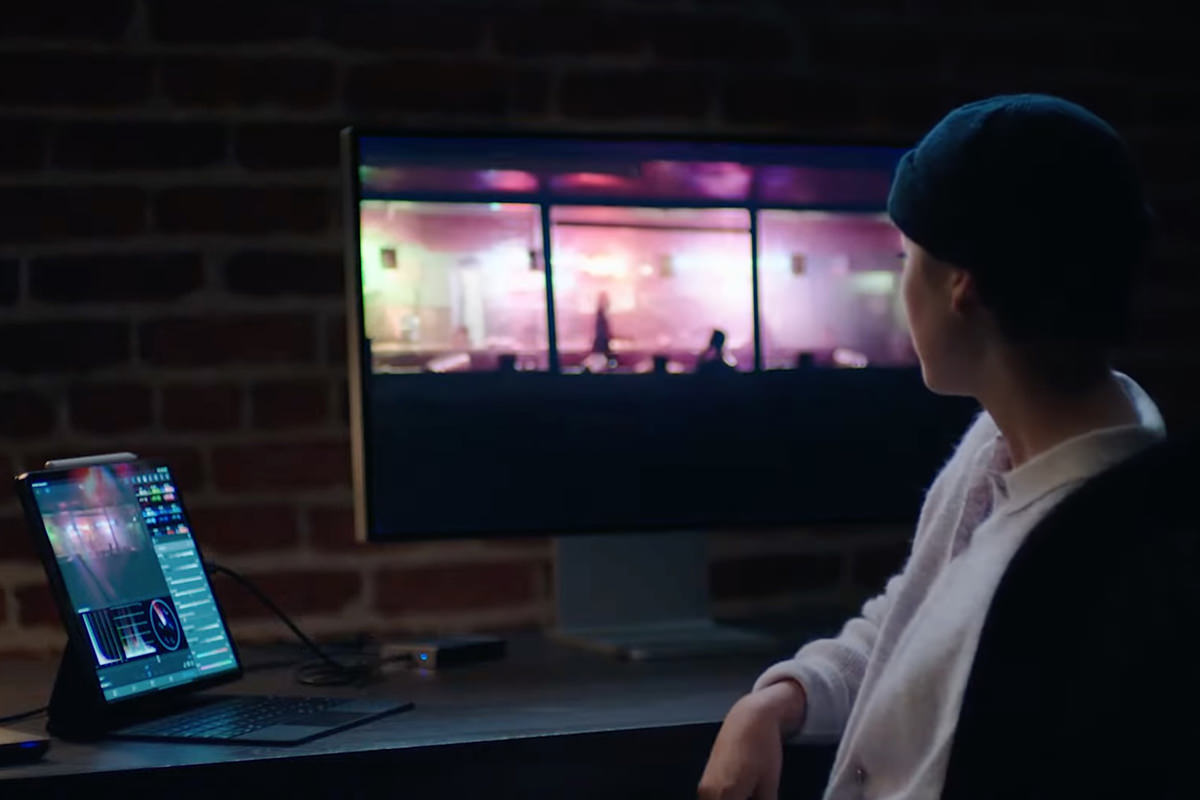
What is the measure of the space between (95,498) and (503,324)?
0.50 meters

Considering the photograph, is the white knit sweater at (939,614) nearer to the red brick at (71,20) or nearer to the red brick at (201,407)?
the red brick at (201,407)

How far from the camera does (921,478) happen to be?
1.95 metres

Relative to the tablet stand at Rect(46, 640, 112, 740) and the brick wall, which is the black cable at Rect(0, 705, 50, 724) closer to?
the tablet stand at Rect(46, 640, 112, 740)

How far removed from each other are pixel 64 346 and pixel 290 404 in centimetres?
29

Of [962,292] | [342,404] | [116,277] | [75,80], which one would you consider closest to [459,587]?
[342,404]

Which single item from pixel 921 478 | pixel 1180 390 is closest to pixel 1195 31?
pixel 1180 390

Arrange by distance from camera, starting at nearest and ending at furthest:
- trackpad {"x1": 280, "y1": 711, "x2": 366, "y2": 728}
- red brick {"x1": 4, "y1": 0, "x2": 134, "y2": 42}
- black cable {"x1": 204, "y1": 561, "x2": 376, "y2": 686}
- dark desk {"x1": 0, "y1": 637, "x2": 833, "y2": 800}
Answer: dark desk {"x1": 0, "y1": 637, "x2": 833, "y2": 800}, trackpad {"x1": 280, "y1": 711, "x2": 366, "y2": 728}, black cable {"x1": 204, "y1": 561, "x2": 376, "y2": 686}, red brick {"x1": 4, "y1": 0, "x2": 134, "y2": 42}

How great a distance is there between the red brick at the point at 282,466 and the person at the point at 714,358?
51 cm

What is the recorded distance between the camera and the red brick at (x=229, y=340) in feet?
6.52

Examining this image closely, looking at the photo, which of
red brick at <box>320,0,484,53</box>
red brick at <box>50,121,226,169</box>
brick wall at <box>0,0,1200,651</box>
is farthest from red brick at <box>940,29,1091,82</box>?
red brick at <box>50,121,226,169</box>

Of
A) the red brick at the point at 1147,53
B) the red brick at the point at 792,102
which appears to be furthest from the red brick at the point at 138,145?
the red brick at the point at 1147,53

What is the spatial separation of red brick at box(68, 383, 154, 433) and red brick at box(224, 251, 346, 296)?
186 mm

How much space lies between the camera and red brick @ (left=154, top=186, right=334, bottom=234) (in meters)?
1.99

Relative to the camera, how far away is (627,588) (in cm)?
190
